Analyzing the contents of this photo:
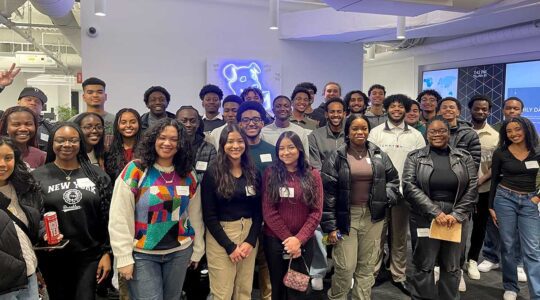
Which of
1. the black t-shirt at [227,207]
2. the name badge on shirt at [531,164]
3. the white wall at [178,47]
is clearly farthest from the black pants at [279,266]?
the white wall at [178,47]

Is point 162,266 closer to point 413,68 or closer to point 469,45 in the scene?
point 469,45

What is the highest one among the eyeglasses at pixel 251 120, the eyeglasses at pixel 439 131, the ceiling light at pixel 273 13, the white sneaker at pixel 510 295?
the ceiling light at pixel 273 13

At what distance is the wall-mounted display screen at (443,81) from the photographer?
28.0 ft

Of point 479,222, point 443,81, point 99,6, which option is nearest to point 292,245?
point 479,222

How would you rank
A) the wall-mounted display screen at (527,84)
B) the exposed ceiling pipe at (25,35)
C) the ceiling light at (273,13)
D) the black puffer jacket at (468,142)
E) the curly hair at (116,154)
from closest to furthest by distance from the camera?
the curly hair at (116,154) < the black puffer jacket at (468,142) < the ceiling light at (273,13) < the exposed ceiling pipe at (25,35) < the wall-mounted display screen at (527,84)

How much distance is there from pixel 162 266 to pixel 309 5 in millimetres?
6136

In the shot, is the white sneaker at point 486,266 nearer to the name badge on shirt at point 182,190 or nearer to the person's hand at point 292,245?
the person's hand at point 292,245

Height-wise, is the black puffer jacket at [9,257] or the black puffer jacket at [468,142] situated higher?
the black puffer jacket at [468,142]

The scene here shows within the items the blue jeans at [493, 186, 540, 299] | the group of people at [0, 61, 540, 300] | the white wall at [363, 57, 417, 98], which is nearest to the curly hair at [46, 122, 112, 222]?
the group of people at [0, 61, 540, 300]

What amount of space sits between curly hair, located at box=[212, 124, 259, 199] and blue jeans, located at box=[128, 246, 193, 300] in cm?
39

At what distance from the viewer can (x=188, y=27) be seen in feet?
21.1

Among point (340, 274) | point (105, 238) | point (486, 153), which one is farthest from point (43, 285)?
point (486, 153)

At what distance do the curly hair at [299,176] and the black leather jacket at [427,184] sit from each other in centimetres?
81

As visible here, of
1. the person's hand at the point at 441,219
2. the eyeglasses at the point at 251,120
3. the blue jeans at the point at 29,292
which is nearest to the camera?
the blue jeans at the point at 29,292
